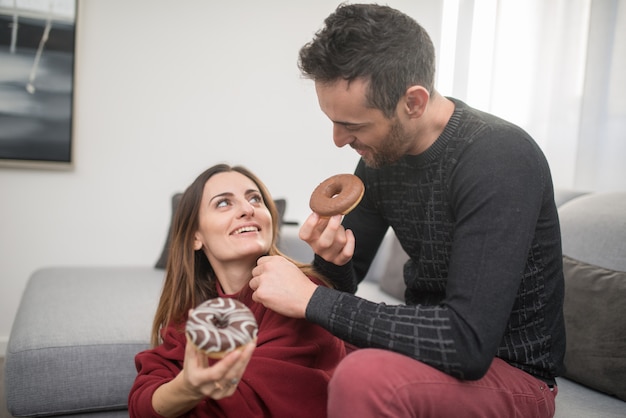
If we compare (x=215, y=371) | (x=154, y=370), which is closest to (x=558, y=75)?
(x=154, y=370)

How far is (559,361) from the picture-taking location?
4.59ft

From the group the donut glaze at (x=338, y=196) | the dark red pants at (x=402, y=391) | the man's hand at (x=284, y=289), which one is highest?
the donut glaze at (x=338, y=196)

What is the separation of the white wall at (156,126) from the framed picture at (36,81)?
67mm

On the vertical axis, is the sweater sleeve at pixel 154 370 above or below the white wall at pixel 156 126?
below

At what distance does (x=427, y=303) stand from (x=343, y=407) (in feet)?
1.71

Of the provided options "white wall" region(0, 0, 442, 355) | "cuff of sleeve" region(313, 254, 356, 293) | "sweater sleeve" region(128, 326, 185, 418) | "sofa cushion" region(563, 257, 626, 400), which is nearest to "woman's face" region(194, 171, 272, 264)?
"cuff of sleeve" region(313, 254, 356, 293)

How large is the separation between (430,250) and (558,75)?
2.01 meters

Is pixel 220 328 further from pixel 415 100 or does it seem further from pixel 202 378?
pixel 415 100

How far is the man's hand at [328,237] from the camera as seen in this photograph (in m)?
1.39

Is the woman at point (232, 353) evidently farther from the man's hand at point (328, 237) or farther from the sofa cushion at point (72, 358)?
the sofa cushion at point (72, 358)

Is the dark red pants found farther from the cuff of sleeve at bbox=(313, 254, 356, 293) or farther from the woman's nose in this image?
the woman's nose

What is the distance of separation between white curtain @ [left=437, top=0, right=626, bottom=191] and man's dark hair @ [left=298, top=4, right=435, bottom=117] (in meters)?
1.78

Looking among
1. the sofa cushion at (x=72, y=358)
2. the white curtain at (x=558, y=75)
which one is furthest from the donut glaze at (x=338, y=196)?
the white curtain at (x=558, y=75)

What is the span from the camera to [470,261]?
114cm
